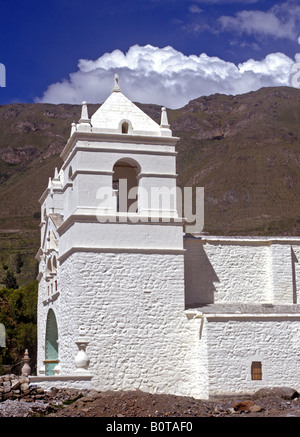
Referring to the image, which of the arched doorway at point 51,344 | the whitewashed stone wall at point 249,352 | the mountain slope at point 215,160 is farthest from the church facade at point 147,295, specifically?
the mountain slope at point 215,160

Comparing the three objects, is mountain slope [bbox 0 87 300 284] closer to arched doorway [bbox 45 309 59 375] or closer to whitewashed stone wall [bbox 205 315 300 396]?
arched doorway [bbox 45 309 59 375]

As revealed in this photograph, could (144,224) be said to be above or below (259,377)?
above

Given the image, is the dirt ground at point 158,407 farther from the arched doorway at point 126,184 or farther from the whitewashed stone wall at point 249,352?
the arched doorway at point 126,184

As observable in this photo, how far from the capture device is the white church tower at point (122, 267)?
71.7 ft

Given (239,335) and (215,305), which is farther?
(215,305)

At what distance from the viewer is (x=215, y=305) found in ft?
78.5

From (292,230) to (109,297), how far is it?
1740 inches

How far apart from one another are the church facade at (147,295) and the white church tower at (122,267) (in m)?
Result: 0.03

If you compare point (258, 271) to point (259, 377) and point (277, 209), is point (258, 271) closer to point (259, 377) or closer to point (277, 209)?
point (259, 377)

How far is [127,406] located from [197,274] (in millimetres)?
7907

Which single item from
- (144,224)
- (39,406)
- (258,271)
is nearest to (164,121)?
(144,224)
